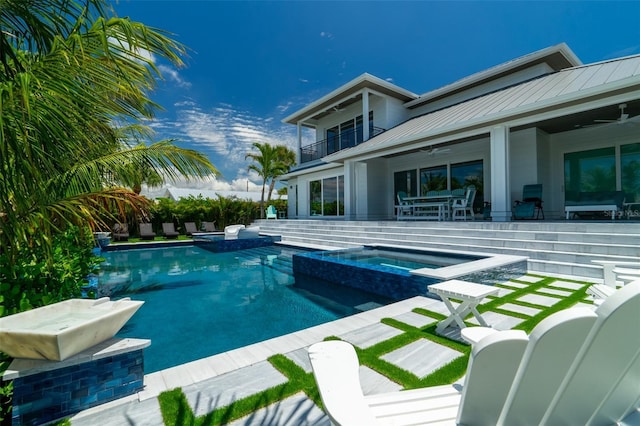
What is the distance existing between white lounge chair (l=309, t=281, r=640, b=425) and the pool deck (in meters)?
1.19

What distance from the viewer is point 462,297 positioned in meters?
3.38

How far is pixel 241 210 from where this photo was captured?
888 inches

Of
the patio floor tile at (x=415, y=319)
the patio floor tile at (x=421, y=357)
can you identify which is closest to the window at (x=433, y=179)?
the patio floor tile at (x=415, y=319)

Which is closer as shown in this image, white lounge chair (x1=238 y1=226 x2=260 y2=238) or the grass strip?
the grass strip

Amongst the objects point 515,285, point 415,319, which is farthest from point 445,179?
point 415,319

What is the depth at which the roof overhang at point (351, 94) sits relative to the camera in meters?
15.2

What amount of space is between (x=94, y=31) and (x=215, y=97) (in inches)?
988

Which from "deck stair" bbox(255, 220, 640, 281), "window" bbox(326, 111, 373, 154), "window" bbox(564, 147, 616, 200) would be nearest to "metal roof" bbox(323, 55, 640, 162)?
"window" bbox(564, 147, 616, 200)

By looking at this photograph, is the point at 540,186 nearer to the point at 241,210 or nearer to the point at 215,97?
the point at 241,210

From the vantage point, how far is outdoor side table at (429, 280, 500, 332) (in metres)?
Result: 3.37

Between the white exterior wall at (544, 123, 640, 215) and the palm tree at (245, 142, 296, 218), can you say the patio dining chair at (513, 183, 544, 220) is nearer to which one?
the white exterior wall at (544, 123, 640, 215)

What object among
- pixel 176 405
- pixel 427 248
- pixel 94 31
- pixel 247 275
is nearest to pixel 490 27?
pixel 427 248

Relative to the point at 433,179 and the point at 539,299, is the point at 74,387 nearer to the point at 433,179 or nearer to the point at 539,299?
the point at 539,299

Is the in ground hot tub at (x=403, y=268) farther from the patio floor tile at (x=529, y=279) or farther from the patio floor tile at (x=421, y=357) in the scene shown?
the patio floor tile at (x=421, y=357)
